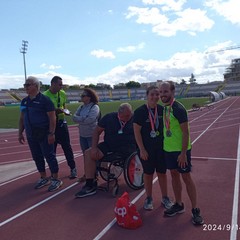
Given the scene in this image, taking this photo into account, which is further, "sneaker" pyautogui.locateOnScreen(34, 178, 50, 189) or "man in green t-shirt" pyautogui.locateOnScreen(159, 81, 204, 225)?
"sneaker" pyautogui.locateOnScreen(34, 178, 50, 189)

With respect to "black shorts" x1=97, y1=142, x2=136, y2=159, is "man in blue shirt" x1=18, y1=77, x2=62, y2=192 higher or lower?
higher

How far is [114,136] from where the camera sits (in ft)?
17.2

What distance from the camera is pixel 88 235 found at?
3564 mm

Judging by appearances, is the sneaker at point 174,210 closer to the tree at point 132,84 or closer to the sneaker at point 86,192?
the sneaker at point 86,192

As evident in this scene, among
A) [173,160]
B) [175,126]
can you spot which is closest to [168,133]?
[175,126]

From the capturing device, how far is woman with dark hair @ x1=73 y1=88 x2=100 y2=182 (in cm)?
555

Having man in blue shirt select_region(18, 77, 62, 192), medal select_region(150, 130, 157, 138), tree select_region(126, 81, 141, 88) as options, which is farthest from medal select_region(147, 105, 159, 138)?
tree select_region(126, 81, 141, 88)

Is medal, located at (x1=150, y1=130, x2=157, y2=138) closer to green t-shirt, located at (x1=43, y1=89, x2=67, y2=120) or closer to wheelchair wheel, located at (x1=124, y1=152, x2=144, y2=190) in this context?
wheelchair wheel, located at (x1=124, y1=152, x2=144, y2=190)

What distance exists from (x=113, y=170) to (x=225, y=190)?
1862mm

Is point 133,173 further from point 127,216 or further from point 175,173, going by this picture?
point 127,216

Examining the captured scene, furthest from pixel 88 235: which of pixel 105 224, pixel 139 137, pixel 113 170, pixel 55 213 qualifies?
pixel 113 170

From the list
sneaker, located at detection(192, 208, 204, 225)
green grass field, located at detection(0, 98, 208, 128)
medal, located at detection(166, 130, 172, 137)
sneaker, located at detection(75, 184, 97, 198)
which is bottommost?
green grass field, located at detection(0, 98, 208, 128)
